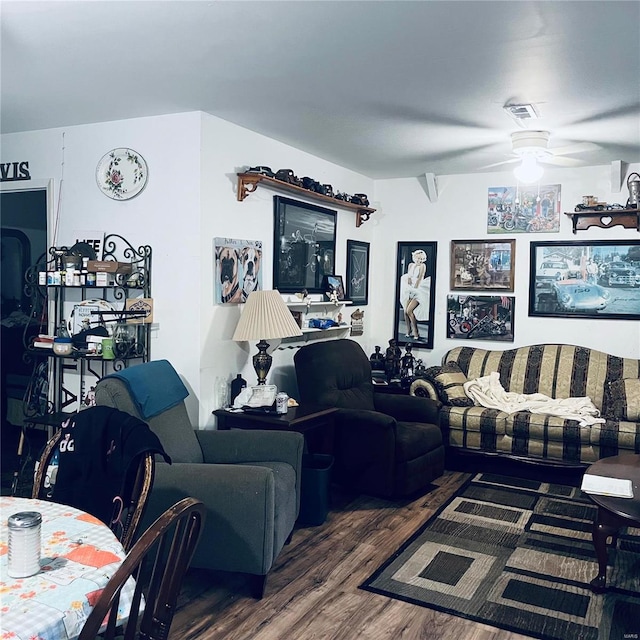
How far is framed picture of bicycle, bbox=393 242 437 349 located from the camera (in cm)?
562

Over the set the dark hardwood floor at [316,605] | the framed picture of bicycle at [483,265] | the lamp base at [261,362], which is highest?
the framed picture of bicycle at [483,265]

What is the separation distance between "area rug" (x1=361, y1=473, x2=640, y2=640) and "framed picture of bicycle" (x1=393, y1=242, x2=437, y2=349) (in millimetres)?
1833

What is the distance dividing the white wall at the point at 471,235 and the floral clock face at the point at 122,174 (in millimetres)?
2594

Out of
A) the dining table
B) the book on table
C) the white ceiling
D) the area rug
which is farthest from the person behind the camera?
the book on table

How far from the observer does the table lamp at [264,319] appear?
3697 mm

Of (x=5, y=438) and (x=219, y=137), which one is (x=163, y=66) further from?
(x=5, y=438)

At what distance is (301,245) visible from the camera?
15.3 feet

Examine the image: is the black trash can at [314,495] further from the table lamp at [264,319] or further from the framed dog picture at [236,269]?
the framed dog picture at [236,269]

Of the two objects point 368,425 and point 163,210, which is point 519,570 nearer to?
point 368,425

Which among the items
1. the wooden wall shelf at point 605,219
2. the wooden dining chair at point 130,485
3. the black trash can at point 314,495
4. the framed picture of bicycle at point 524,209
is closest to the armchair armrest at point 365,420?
the black trash can at point 314,495

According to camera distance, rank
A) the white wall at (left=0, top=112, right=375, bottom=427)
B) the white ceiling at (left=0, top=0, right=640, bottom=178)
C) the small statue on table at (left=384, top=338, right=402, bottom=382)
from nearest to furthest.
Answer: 1. the white ceiling at (left=0, top=0, right=640, bottom=178)
2. the white wall at (left=0, top=112, right=375, bottom=427)
3. the small statue on table at (left=384, top=338, right=402, bottom=382)

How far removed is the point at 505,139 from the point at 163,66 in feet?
7.45

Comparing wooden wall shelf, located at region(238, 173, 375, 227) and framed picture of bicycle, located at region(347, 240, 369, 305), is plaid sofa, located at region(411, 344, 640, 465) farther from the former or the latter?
wooden wall shelf, located at region(238, 173, 375, 227)

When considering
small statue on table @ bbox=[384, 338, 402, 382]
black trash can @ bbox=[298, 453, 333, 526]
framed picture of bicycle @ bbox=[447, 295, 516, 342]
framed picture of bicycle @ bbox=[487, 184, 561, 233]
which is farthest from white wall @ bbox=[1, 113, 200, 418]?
framed picture of bicycle @ bbox=[487, 184, 561, 233]
